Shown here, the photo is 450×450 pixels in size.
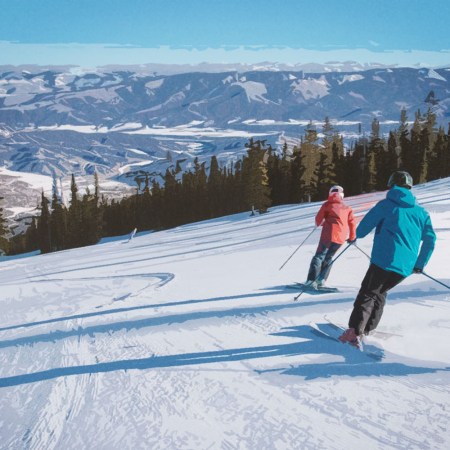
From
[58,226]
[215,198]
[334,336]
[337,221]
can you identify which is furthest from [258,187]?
[334,336]

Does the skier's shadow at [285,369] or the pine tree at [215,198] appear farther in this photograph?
the pine tree at [215,198]

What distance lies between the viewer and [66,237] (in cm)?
7438

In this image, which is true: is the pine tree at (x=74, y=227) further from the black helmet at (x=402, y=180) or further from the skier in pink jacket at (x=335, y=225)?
the black helmet at (x=402, y=180)

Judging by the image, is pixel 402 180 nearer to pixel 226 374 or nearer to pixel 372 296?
pixel 372 296

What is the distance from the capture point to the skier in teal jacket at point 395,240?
5.24 m

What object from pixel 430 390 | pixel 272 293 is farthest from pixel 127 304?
pixel 430 390

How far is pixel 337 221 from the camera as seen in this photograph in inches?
329

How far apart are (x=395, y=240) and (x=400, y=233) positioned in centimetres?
9

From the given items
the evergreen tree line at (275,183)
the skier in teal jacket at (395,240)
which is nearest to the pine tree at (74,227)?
the evergreen tree line at (275,183)

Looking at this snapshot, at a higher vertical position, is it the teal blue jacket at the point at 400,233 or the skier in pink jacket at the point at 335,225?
the teal blue jacket at the point at 400,233

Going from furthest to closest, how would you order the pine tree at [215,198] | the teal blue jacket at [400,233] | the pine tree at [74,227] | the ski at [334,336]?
the pine tree at [215,198], the pine tree at [74,227], the ski at [334,336], the teal blue jacket at [400,233]

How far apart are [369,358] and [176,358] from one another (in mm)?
2180

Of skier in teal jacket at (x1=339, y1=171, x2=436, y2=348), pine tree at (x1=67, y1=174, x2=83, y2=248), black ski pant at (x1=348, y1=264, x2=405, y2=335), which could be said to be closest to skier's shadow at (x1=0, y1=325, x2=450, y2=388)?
black ski pant at (x1=348, y1=264, x2=405, y2=335)

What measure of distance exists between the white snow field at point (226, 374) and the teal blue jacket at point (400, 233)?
41.7 inches
